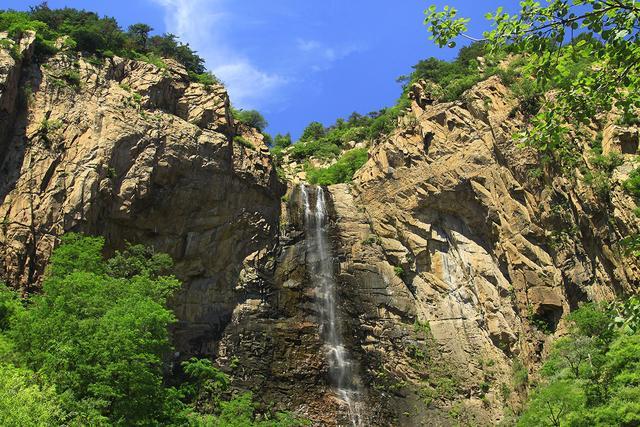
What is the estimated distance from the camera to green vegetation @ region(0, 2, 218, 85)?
36438 mm

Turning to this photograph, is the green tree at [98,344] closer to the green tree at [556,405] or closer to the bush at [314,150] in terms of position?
the green tree at [556,405]

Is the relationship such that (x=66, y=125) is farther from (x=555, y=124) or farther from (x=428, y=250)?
(x=555, y=124)

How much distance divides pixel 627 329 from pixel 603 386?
51.2ft

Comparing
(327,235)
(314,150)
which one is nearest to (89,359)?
(327,235)

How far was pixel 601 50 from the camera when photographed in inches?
346

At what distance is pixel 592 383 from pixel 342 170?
33033 mm

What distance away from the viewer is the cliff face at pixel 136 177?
100 feet

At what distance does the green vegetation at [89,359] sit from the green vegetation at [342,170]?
27962 mm

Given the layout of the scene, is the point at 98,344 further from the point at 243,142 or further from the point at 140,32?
the point at 140,32

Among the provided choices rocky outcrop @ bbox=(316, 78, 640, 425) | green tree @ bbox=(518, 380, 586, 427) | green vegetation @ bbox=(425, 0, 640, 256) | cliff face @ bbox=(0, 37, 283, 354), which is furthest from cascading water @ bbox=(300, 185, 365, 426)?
green vegetation @ bbox=(425, 0, 640, 256)

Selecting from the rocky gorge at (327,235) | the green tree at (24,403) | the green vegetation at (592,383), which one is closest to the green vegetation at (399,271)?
the rocky gorge at (327,235)

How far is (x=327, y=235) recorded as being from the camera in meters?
41.2

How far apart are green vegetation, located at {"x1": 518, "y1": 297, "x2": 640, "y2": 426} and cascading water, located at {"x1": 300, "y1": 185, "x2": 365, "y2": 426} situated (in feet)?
34.5

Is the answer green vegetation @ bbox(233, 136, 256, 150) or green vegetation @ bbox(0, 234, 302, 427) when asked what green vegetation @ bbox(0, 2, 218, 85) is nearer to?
green vegetation @ bbox(233, 136, 256, 150)
